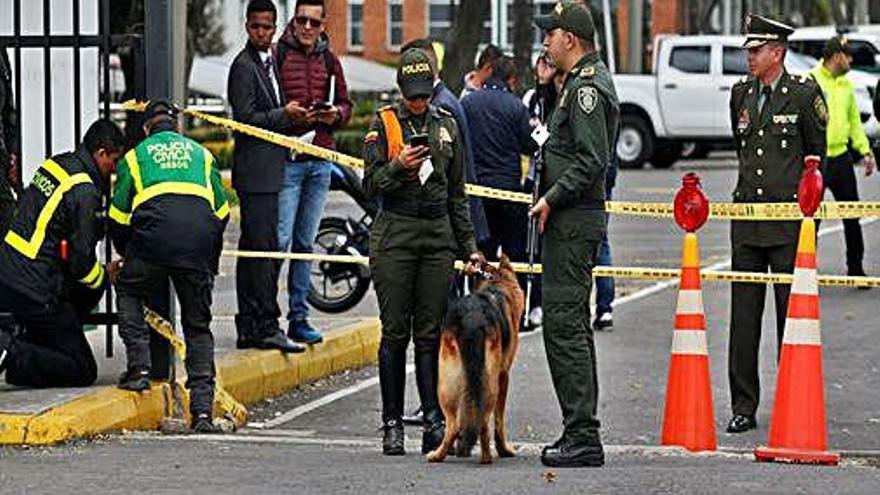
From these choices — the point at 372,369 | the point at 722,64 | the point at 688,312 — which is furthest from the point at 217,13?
the point at 688,312

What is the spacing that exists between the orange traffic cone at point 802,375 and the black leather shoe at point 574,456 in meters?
0.79

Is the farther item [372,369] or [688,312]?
→ [372,369]

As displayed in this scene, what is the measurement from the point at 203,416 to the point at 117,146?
4.68ft

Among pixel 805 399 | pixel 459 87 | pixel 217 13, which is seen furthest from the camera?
pixel 217 13

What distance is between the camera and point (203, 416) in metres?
10.5

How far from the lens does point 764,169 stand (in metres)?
10.8

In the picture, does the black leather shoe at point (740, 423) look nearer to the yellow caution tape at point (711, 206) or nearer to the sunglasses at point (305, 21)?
the yellow caution tape at point (711, 206)

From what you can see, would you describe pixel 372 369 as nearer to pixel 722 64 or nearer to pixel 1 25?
pixel 1 25

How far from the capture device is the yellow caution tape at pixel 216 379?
10.8 m

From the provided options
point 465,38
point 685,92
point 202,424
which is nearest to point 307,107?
point 202,424

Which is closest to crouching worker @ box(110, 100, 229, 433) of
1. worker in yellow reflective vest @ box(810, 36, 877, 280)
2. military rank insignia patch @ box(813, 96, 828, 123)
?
military rank insignia patch @ box(813, 96, 828, 123)

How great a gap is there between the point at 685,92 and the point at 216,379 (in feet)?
81.6

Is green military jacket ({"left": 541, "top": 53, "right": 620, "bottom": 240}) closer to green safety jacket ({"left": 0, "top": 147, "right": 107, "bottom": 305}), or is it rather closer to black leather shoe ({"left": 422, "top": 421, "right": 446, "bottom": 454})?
black leather shoe ({"left": 422, "top": 421, "right": 446, "bottom": 454})

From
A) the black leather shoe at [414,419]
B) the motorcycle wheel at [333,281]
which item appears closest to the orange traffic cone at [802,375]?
the black leather shoe at [414,419]
